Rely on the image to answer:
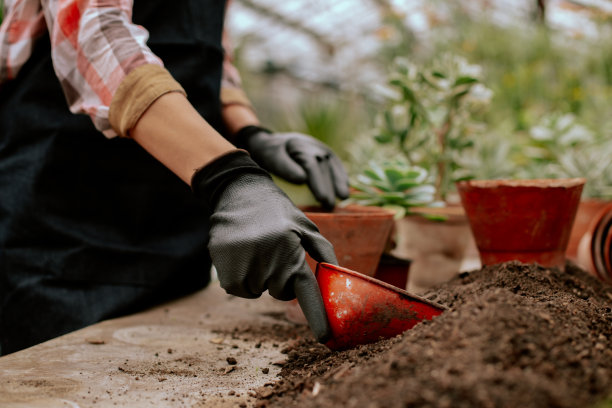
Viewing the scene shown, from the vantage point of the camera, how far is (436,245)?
1239mm

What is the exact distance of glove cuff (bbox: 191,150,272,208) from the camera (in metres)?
0.76

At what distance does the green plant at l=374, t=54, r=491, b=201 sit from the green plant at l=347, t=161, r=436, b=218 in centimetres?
25

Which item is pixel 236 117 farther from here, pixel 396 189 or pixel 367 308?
pixel 367 308

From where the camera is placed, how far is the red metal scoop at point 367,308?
643 millimetres

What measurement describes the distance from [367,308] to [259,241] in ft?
0.60

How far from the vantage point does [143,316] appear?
40.7 inches

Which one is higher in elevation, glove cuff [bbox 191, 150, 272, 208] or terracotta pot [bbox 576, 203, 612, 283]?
glove cuff [bbox 191, 150, 272, 208]

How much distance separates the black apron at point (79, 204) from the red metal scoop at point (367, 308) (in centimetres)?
59

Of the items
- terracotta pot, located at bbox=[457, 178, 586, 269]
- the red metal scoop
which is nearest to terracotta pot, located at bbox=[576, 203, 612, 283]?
terracotta pot, located at bbox=[457, 178, 586, 269]

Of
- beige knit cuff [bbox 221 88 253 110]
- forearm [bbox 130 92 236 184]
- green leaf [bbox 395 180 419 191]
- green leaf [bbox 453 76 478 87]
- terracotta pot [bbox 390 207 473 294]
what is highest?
green leaf [bbox 453 76 478 87]

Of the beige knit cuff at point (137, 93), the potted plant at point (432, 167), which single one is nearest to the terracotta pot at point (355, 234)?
the potted plant at point (432, 167)

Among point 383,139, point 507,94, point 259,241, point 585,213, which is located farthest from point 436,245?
point 507,94

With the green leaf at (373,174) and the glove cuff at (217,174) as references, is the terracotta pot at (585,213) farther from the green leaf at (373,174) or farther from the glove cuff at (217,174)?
the glove cuff at (217,174)

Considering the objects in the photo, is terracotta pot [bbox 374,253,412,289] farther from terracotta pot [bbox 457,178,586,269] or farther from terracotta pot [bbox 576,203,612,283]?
terracotta pot [bbox 576,203,612,283]
